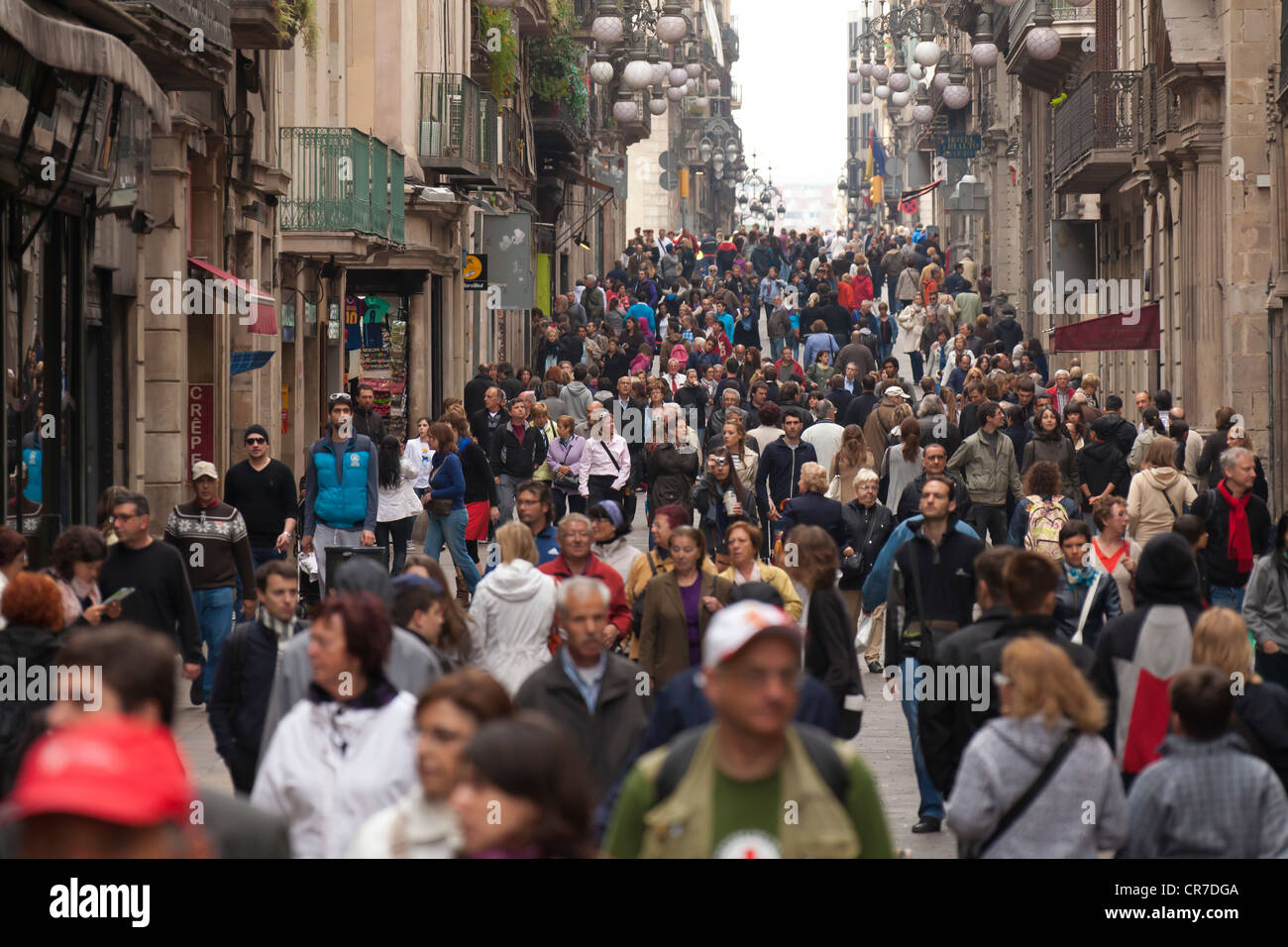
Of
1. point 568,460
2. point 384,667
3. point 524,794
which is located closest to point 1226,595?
point 568,460

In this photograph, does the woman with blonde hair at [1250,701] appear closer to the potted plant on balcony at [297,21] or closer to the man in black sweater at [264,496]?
the man in black sweater at [264,496]

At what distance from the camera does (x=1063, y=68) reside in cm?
3831

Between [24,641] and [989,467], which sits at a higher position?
[989,467]

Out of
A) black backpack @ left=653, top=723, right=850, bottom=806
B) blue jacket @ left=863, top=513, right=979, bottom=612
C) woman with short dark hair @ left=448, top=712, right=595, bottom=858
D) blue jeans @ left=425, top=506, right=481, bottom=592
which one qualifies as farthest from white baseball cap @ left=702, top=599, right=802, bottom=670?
blue jeans @ left=425, top=506, right=481, bottom=592

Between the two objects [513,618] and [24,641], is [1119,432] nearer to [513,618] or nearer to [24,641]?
[513,618]

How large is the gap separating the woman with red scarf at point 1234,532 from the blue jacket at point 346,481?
5.47 m

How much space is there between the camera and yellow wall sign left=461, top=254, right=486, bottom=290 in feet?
109

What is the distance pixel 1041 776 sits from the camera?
5.72 meters

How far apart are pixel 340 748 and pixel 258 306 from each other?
46.4 feet

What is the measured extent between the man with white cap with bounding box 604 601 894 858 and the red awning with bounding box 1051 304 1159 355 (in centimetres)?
2019

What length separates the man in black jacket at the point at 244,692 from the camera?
7.55 m

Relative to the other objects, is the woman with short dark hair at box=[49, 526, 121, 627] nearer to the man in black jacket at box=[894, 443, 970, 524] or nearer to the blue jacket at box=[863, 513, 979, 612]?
the blue jacket at box=[863, 513, 979, 612]
